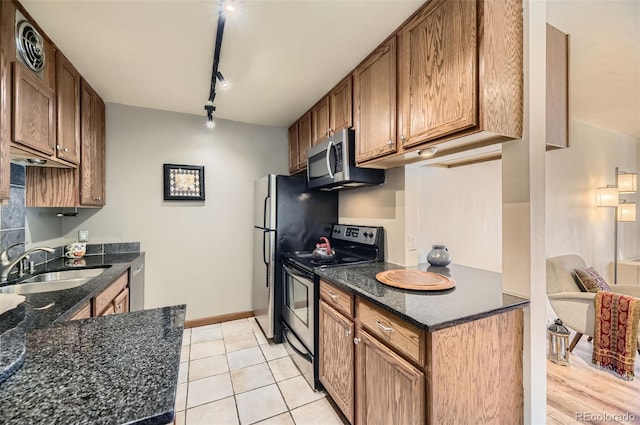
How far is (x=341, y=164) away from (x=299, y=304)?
121 cm

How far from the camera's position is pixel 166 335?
0.93 metres

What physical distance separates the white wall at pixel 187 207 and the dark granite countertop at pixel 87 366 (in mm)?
1798

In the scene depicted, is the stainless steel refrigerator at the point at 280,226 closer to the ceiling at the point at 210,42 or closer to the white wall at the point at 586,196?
the ceiling at the point at 210,42

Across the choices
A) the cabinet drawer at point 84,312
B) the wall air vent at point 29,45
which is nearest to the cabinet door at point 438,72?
the cabinet drawer at point 84,312

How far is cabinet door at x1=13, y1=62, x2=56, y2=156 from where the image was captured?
1.38m

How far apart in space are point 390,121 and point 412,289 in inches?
40.7

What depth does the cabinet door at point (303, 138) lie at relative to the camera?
289cm

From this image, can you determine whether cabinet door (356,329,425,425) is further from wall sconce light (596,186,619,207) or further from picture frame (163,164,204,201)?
wall sconce light (596,186,619,207)

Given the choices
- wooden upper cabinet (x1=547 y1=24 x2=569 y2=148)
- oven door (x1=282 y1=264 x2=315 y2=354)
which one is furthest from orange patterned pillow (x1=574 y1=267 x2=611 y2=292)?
oven door (x1=282 y1=264 x2=315 y2=354)

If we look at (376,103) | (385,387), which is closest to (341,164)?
(376,103)

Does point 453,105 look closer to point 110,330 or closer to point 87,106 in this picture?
point 110,330

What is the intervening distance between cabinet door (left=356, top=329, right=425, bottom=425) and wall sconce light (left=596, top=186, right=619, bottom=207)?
418 centimetres

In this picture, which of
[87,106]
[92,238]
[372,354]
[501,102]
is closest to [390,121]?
[501,102]

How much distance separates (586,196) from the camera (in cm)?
361
